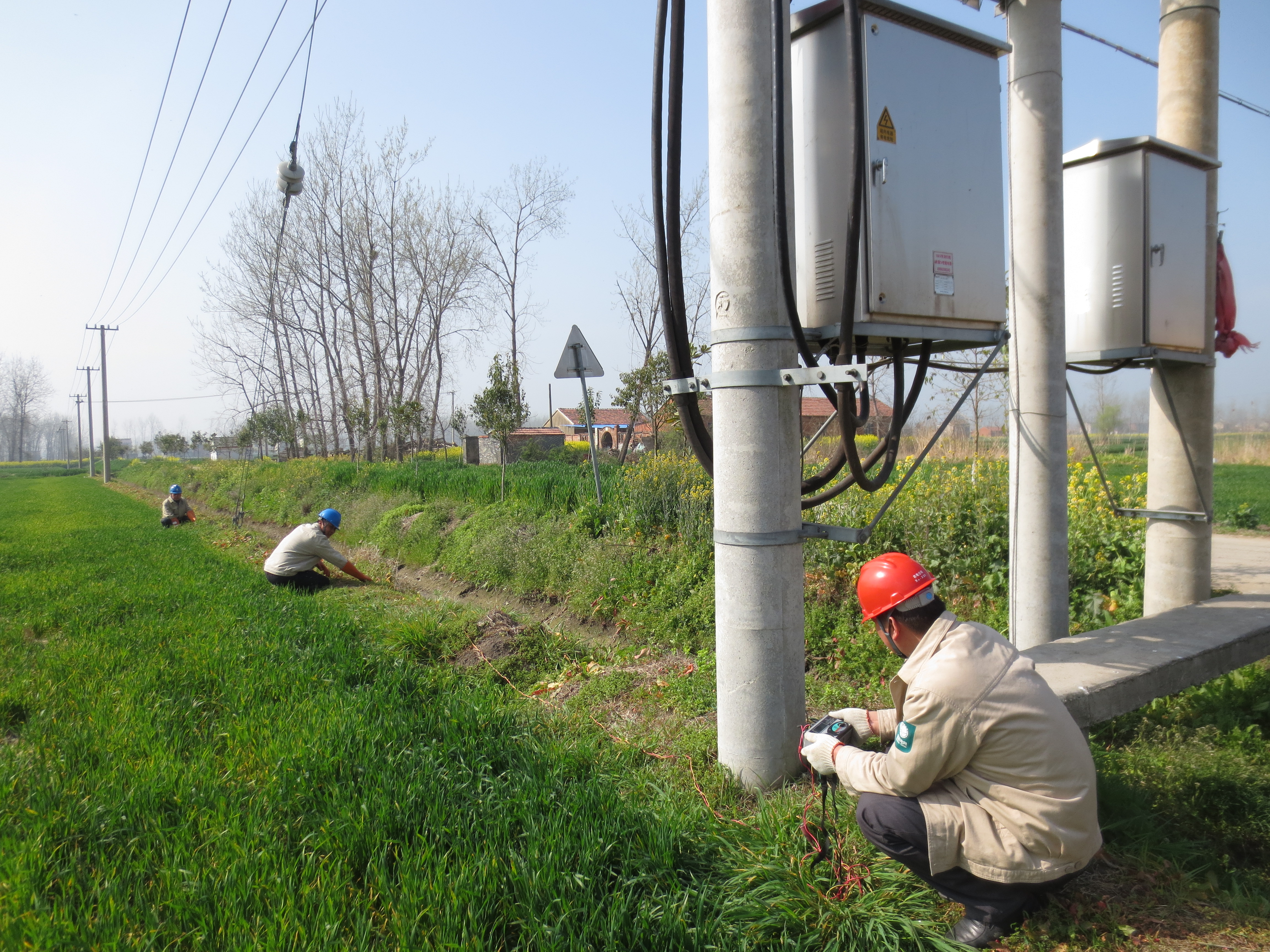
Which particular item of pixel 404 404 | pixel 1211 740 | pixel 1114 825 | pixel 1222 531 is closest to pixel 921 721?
pixel 1114 825

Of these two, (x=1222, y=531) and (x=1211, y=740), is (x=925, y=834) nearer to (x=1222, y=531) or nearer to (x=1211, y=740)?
(x=1211, y=740)

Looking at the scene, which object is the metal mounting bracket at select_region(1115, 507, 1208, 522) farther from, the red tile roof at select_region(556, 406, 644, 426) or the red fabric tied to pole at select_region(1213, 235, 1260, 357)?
the red tile roof at select_region(556, 406, 644, 426)

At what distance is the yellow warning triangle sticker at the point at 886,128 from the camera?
332 centimetres

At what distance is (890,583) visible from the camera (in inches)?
105

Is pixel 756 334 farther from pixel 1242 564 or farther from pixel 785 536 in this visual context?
pixel 1242 564

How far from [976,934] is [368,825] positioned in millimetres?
2175

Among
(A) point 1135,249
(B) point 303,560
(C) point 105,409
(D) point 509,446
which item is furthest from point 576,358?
(C) point 105,409

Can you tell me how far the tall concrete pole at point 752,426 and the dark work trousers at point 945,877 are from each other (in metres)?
0.74

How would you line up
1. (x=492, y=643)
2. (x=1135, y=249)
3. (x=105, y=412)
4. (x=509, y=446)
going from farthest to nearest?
(x=105, y=412) → (x=509, y=446) → (x=492, y=643) → (x=1135, y=249)

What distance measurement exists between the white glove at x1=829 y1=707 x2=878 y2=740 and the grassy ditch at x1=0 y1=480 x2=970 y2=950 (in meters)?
0.37

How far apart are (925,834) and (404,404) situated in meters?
23.6

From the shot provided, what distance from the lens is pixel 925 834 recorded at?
2.54m

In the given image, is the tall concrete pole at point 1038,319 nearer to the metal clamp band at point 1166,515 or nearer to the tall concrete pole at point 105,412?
the metal clamp band at point 1166,515

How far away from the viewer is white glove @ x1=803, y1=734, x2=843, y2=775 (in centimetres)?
295
